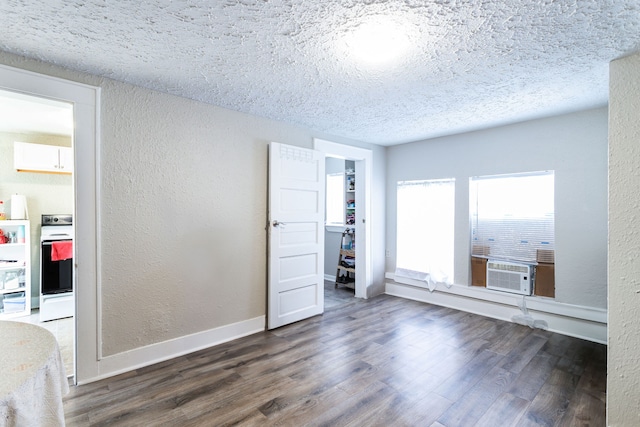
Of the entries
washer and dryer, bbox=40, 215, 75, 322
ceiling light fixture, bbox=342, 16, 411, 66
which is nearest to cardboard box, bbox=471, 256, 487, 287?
ceiling light fixture, bbox=342, 16, 411, 66

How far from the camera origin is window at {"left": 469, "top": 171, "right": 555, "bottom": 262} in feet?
11.1

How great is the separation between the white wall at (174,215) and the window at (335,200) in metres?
2.42

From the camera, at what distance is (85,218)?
227 cm

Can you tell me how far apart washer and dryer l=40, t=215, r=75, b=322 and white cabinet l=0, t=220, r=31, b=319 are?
0.73ft

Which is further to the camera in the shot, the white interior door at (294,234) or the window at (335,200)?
the window at (335,200)

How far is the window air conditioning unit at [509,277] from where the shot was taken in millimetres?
3465

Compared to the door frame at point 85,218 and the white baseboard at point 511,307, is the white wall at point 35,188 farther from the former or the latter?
the white baseboard at point 511,307

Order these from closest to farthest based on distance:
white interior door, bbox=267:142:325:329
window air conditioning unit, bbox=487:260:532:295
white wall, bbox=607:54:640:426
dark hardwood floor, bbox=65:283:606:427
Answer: white wall, bbox=607:54:640:426
dark hardwood floor, bbox=65:283:606:427
white interior door, bbox=267:142:325:329
window air conditioning unit, bbox=487:260:532:295

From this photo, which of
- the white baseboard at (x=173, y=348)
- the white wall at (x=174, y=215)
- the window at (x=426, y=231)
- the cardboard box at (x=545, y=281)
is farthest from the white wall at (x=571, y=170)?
the white baseboard at (x=173, y=348)

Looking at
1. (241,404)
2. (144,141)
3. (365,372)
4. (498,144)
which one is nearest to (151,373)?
(241,404)

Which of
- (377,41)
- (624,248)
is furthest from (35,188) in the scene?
(624,248)

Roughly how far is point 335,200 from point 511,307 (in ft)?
10.5

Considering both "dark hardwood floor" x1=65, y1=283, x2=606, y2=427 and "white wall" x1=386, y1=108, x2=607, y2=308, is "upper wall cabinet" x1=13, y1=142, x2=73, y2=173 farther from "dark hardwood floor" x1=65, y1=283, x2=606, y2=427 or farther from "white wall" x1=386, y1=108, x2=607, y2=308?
"white wall" x1=386, y1=108, x2=607, y2=308

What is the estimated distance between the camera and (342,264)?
205 inches
